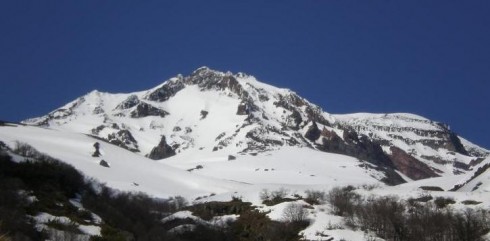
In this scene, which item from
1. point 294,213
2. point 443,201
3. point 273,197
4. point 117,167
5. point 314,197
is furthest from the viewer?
point 117,167

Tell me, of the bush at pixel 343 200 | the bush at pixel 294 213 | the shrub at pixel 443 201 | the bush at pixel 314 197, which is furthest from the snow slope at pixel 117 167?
the shrub at pixel 443 201

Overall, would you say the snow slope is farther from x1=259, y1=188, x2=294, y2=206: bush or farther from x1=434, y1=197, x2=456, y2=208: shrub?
x1=434, y1=197, x2=456, y2=208: shrub

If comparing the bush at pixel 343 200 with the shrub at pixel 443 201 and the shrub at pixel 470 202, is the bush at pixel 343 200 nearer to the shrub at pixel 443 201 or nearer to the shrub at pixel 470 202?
the shrub at pixel 443 201

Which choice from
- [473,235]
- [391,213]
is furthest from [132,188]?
[473,235]

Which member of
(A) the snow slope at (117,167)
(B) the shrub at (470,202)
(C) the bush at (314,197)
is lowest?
(B) the shrub at (470,202)

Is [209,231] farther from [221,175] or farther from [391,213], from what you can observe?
[221,175]

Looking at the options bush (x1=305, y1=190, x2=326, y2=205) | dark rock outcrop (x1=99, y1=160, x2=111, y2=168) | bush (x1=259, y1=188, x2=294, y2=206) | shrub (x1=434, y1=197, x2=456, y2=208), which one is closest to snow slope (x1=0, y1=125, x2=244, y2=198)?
dark rock outcrop (x1=99, y1=160, x2=111, y2=168)

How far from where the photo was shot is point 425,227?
222 feet

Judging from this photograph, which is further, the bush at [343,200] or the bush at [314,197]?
the bush at [314,197]

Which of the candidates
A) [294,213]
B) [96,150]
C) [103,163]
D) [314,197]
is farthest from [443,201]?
[96,150]

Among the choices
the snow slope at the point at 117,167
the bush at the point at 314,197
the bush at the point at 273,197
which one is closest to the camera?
the bush at the point at 314,197

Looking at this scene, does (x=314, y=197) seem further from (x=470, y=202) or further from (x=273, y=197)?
(x=470, y=202)

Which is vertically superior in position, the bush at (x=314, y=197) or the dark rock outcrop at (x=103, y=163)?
the dark rock outcrop at (x=103, y=163)

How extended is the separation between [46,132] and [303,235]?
131 meters
